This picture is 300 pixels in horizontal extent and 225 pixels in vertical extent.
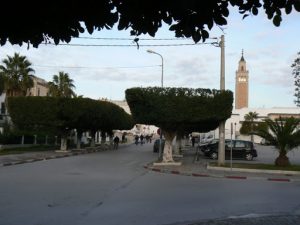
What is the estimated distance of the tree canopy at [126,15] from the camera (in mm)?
5406

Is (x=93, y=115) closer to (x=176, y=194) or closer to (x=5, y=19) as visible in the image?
(x=176, y=194)

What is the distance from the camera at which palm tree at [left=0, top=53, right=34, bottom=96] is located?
6462cm

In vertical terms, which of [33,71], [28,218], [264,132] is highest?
[33,71]

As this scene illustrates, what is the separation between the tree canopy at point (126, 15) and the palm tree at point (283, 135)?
77.0 feet

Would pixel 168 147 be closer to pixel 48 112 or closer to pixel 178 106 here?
pixel 178 106

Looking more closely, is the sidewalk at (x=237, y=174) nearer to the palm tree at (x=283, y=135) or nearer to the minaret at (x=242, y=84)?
the palm tree at (x=283, y=135)

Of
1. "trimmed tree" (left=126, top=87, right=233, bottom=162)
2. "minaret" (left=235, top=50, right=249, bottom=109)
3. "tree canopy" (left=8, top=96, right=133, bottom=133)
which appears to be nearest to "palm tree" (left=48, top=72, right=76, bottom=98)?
"tree canopy" (left=8, top=96, right=133, bottom=133)

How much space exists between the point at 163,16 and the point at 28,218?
6.44m

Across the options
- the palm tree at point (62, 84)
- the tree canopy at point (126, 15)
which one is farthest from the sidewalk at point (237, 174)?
the palm tree at point (62, 84)

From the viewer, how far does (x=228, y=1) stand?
5.61 m

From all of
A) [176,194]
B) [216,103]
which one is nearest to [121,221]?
[176,194]

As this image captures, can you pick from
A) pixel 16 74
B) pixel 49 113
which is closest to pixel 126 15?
pixel 49 113

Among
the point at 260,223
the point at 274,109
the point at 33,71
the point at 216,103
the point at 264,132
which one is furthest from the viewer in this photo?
the point at 274,109

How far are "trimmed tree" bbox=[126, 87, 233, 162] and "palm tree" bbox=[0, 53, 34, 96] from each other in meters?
34.1
